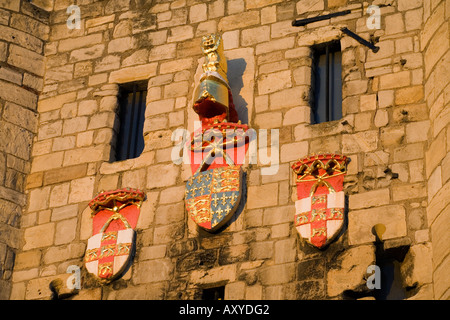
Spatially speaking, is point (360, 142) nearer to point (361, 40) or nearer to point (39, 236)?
point (361, 40)

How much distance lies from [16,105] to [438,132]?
441cm

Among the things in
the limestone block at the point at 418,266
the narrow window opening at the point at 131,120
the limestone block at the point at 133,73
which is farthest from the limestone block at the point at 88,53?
the limestone block at the point at 418,266

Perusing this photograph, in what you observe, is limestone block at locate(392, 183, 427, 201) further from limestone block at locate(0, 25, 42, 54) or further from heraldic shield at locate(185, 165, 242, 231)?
limestone block at locate(0, 25, 42, 54)

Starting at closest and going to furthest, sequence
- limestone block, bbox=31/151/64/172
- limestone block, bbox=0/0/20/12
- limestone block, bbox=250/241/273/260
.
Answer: limestone block, bbox=250/241/273/260
limestone block, bbox=31/151/64/172
limestone block, bbox=0/0/20/12

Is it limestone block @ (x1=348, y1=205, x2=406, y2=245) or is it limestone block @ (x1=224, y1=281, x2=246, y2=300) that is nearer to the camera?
limestone block @ (x1=348, y1=205, x2=406, y2=245)

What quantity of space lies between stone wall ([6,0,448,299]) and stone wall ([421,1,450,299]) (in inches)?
1.8

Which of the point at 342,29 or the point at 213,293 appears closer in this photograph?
the point at 213,293

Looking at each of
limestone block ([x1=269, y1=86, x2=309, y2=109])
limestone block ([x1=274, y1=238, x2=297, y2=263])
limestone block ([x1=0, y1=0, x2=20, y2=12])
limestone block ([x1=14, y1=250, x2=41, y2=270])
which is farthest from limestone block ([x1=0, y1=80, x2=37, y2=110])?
limestone block ([x1=274, y1=238, x2=297, y2=263])

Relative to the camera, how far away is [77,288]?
13.4 m

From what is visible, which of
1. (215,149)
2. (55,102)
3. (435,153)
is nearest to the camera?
(435,153)

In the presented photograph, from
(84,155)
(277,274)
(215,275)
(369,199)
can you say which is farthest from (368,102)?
(84,155)

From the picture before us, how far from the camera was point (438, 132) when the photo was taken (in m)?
12.6

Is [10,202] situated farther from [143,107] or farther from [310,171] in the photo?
[310,171]

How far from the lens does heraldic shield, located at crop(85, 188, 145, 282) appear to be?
13312 mm
